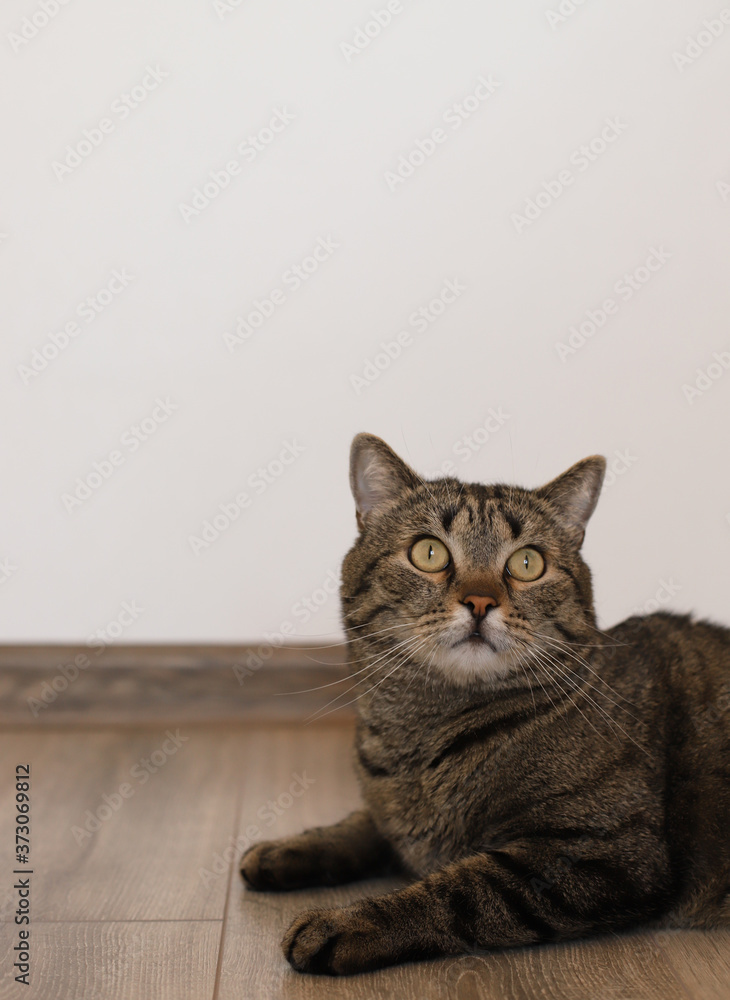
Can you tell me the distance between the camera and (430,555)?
146cm

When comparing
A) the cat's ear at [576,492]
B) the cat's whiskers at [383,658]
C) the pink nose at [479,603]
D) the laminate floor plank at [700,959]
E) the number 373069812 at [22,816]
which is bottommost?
the laminate floor plank at [700,959]

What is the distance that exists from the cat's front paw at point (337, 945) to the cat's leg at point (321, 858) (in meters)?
0.30

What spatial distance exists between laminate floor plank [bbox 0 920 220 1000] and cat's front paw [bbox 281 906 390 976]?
0.12 m

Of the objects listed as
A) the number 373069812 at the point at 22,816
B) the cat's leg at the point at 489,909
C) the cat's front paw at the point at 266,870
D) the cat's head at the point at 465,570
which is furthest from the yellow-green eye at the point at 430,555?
the number 373069812 at the point at 22,816

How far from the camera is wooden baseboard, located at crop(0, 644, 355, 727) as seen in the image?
2547 mm

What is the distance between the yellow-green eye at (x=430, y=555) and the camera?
4.75 feet

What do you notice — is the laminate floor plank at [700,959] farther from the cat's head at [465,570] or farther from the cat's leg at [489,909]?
the cat's head at [465,570]

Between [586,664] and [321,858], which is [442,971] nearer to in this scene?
[321,858]

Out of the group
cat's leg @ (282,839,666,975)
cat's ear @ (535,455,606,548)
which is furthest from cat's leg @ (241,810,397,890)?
cat's ear @ (535,455,606,548)

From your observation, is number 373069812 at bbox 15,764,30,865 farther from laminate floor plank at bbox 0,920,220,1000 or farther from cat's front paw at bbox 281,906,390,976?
cat's front paw at bbox 281,906,390,976

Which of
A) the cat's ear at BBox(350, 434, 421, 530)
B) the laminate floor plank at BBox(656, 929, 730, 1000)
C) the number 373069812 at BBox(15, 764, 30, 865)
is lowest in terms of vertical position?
the laminate floor plank at BBox(656, 929, 730, 1000)

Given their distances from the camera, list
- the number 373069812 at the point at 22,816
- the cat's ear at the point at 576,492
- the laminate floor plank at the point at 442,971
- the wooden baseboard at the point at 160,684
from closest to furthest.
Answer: the laminate floor plank at the point at 442,971 → the cat's ear at the point at 576,492 → the number 373069812 at the point at 22,816 → the wooden baseboard at the point at 160,684

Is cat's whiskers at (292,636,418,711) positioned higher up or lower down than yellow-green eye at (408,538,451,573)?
lower down

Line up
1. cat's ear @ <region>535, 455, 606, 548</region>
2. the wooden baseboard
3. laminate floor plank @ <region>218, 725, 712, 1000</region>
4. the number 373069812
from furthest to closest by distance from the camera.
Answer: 1. the wooden baseboard
2. the number 373069812
3. cat's ear @ <region>535, 455, 606, 548</region>
4. laminate floor plank @ <region>218, 725, 712, 1000</region>
